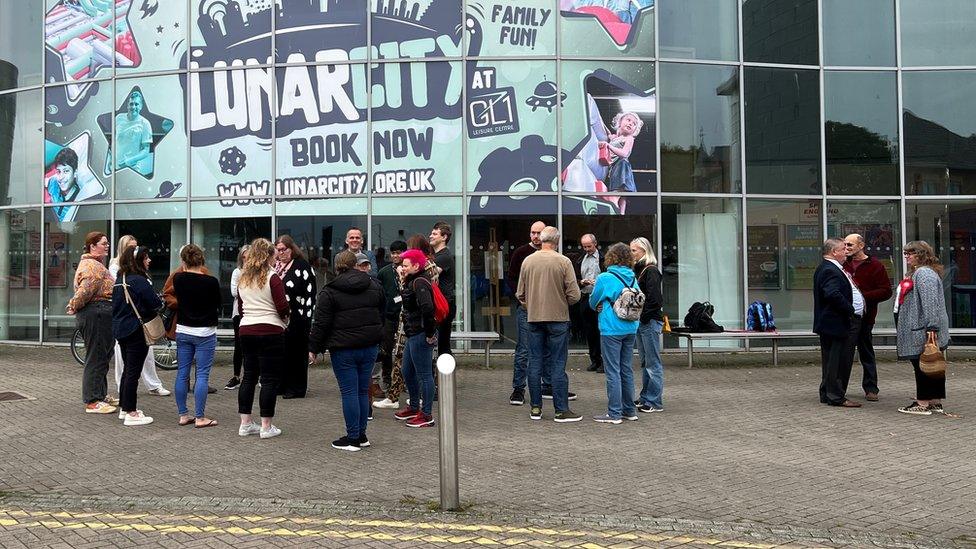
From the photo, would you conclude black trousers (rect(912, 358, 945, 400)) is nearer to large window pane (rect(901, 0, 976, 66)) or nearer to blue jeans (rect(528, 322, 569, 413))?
blue jeans (rect(528, 322, 569, 413))

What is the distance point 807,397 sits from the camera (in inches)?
414

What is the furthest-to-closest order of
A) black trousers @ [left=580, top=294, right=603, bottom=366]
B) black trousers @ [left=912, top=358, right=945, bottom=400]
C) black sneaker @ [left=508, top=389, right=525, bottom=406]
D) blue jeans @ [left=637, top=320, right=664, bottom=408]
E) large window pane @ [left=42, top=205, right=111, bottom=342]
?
large window pane @ [left=42, top=205, right=111, bottom=342]
black trousers @ [left=580, top=294, right=603, bottom=366]
black sneaker @ [left=508, top=389, right=525, bottom=406]
blue jeans @ [left=637, top=320, right=664, bottom=408]
black trousers @ [left=912, top=358, right=945, bottom=400]

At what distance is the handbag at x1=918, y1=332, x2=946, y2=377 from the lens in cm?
908

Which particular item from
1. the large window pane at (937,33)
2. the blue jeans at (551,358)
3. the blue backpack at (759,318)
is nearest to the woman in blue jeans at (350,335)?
the blue jeans at (551,358)

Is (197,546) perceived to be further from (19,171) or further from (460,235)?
(19,171)

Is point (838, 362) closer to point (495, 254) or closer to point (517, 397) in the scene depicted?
point (517, 397)

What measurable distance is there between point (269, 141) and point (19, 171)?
5479 mm

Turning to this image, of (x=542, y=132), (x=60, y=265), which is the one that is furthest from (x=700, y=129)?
(x=60, y=265)

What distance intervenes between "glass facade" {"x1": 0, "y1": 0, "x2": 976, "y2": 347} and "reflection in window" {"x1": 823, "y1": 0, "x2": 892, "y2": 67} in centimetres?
4

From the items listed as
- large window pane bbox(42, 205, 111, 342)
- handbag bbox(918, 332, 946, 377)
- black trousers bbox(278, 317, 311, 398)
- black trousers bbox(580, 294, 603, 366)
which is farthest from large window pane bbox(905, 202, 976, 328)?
large window pane bbox(42, 205, 111, 342)

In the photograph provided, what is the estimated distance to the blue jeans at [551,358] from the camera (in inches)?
349

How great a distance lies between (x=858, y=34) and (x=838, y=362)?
817cm

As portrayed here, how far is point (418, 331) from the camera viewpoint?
8.24 metres

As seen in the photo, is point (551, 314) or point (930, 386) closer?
point (551, 314)
